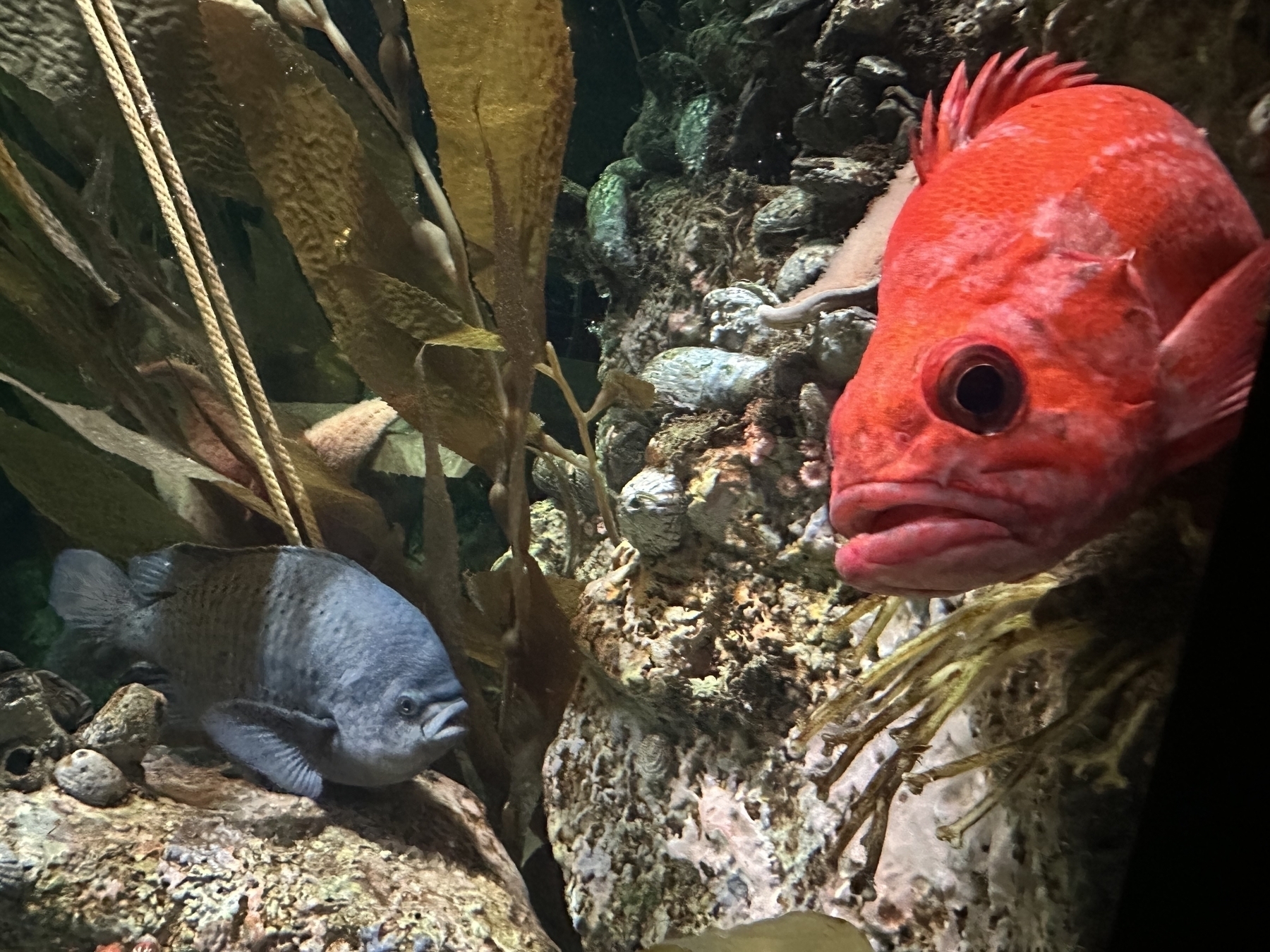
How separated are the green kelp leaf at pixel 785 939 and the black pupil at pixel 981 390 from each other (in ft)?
2.82

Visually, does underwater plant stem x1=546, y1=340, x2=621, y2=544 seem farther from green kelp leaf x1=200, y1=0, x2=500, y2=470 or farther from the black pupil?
the black pupil

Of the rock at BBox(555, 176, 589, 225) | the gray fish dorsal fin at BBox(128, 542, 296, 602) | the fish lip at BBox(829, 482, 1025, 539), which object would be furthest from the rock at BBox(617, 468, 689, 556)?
the rock at BBox(555, 176, 589, 225)

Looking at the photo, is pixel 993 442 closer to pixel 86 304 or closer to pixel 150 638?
pixel 150 638

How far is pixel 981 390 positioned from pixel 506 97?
5.45ft

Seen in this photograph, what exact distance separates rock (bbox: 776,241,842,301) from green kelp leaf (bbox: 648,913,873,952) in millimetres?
1500

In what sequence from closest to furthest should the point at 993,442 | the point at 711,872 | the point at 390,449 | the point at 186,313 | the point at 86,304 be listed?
the point at 993,442 < the point at 711,872 < the point at 86,304 < the point at 186,313 < the point at 390,449

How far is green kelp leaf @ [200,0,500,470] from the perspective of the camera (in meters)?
2.16

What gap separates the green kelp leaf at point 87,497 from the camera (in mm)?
2295

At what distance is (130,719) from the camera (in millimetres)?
1949

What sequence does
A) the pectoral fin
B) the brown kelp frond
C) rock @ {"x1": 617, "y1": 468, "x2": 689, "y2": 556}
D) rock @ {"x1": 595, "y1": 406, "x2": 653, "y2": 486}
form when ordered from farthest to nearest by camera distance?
rock @ {"x1": 595, "y1": 406, "x2": 653, "y2": 486}
rock @ {"x1": 617, "y1": 468, "x2": 689, "y2": 556}
the brown kelp frond
the pectoral fin

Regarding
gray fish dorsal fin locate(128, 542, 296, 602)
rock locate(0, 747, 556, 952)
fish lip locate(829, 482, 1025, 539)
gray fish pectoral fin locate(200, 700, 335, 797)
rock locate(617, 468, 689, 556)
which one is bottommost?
rock locate(0, 747, 556, 952)

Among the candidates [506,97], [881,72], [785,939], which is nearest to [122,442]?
[506,97]

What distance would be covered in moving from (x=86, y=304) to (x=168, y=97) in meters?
0.70

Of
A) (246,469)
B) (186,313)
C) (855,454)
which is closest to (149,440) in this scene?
(246,469)
